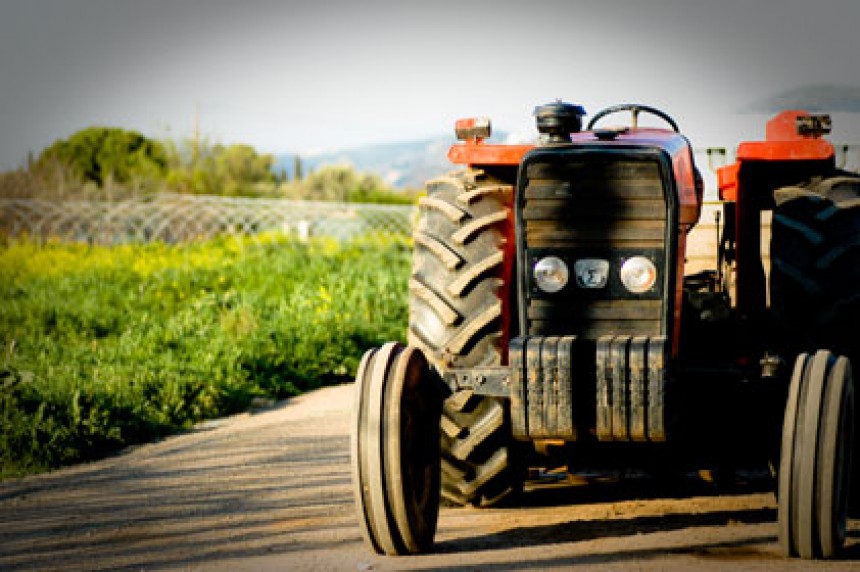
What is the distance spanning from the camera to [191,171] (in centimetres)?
4612

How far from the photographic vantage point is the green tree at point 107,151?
50.5 meters

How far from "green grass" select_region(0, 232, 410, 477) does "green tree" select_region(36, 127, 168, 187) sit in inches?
1112

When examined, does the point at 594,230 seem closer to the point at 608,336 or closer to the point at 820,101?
the point at 608,336

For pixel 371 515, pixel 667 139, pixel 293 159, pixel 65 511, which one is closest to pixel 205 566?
pixel 371 515

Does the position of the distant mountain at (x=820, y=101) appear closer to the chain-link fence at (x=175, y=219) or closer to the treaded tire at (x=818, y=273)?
the treaded tire at (x=818, y=273)

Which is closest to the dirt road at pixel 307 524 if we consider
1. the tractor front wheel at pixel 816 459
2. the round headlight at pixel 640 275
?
the tractor front wheel at pixel 816 459

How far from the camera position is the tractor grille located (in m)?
5.79

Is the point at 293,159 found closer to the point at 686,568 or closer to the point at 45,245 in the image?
the point at 45,245

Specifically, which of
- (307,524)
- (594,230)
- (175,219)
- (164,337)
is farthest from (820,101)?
(175,219)

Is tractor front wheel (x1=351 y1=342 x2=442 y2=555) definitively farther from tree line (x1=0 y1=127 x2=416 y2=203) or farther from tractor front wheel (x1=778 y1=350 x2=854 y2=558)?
tree line (x1=0 y1=127 x2=416 y2=203)

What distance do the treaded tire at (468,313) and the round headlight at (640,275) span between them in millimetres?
616

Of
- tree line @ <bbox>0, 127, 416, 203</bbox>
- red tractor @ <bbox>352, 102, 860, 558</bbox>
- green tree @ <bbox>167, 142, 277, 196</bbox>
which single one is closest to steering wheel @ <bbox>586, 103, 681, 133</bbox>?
red tractor @ <bbox>352, 102, 860, 558</bbox>

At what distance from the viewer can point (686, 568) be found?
546 centimetres

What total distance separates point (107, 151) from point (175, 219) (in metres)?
23.9
